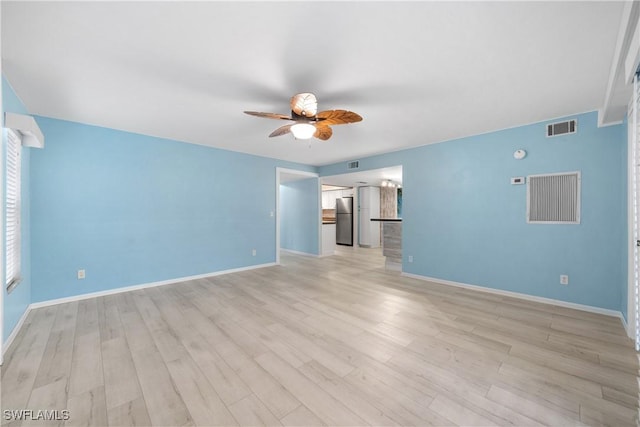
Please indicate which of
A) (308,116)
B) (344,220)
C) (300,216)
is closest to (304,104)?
(308,116)

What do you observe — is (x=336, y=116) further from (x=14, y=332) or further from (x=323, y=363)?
(x=14, y=332)

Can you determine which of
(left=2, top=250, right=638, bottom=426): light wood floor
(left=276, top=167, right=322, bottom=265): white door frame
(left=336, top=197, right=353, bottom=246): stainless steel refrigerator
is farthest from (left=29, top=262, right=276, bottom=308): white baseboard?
(left=336, top=197, right=353, bottom=246): stainless steel refrigerator

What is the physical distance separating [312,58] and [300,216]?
5427 mm

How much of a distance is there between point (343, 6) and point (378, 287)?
11.8ft

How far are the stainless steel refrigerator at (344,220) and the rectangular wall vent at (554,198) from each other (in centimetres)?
549

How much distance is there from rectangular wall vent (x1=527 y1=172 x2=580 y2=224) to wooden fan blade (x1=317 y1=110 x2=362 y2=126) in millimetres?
2780

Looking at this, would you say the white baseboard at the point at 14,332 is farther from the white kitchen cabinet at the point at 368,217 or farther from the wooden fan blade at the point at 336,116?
the white kitchen cabinet at the point at 368,217

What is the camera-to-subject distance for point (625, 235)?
2.65 metres

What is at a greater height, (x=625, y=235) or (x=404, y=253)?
(x=625, y=235)

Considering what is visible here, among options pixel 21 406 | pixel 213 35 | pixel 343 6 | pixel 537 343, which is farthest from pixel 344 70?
pixel 21 406

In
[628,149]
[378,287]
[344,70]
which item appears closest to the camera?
[344,70]

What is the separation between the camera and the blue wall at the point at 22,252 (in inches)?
91.0

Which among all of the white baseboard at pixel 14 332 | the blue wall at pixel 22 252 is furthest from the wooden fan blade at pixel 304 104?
the white baseboard at pixel 14 332

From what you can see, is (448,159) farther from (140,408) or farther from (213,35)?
(140,408)
